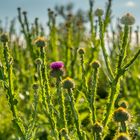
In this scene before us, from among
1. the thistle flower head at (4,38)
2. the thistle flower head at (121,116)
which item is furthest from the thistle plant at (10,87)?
the thistle flower head at (121,116)

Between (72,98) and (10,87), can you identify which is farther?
(10,87)

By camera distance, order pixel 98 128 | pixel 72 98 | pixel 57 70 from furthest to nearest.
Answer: pixel 57 70 < pixel 72 98 < pixel 98 128

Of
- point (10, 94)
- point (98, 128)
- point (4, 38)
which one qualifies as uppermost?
point (4, 38)

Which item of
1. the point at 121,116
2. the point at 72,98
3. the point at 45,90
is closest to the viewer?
the point at 121,116

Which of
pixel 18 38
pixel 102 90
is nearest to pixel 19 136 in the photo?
pixel 102 90

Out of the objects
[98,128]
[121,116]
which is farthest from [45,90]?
[121,116]

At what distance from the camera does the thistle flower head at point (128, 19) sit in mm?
1531

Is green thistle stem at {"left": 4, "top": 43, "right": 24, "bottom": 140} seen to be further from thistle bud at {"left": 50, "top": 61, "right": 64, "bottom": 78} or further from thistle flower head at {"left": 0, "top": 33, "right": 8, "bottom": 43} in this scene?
thistle bud at {"left": 50, "top": 61, "right": 64, "bottom": 78}

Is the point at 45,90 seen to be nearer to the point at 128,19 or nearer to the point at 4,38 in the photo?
the point at 4,38

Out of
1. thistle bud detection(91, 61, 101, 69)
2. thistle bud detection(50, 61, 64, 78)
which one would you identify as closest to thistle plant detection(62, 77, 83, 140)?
thistle bud detection(50, 61, 64, 78)

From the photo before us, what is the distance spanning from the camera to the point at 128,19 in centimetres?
153

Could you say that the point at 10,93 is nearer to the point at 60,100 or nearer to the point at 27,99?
the point at 60,100

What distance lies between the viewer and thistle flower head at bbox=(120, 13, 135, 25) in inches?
60.3

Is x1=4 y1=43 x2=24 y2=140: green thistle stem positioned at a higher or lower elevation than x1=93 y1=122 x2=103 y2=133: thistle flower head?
higher
